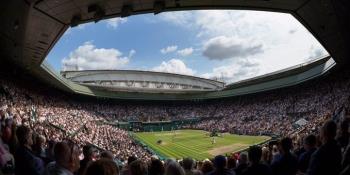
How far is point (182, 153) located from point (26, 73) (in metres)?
17.2

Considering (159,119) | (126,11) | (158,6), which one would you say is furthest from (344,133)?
(159,119)

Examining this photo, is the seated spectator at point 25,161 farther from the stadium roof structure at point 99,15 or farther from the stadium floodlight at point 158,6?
the stadium floodlight at point 158,6

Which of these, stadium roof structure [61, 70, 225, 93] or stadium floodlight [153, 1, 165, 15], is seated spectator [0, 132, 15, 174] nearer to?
stadium floodlight [153, 1, 165, 15]

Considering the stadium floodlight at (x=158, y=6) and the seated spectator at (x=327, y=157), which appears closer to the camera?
the seated spectator at (x=327, y=157)

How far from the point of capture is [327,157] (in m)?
5.09

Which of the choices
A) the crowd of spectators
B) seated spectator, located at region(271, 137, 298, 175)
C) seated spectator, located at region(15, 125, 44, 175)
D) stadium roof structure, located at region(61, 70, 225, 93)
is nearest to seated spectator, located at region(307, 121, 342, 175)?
the crowd of spectators

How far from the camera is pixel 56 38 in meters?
20.2

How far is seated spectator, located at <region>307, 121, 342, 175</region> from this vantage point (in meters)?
5.07

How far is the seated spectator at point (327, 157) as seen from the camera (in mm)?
5066

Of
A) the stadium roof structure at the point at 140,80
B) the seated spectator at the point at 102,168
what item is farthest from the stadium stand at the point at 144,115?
the stadium roof structure at the point at 140,80

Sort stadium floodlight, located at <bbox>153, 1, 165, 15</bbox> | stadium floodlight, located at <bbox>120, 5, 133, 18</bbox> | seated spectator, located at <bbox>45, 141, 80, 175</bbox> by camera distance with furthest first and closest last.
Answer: stadium floodlight, located at <bbox>120, 5, 133, 18</bbox>, stadium floodlight, located at <bbox>153, 1, 165, 15</bbox>, seated spectator, located at <bbox>45, 141, 80, 175</bbox>

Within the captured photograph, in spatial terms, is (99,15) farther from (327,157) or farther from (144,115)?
(144,115)

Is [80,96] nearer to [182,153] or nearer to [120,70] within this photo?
[120,70]

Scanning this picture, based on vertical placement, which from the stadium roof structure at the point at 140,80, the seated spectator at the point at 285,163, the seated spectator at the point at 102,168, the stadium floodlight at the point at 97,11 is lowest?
the seated spectator at the point at 285,163
